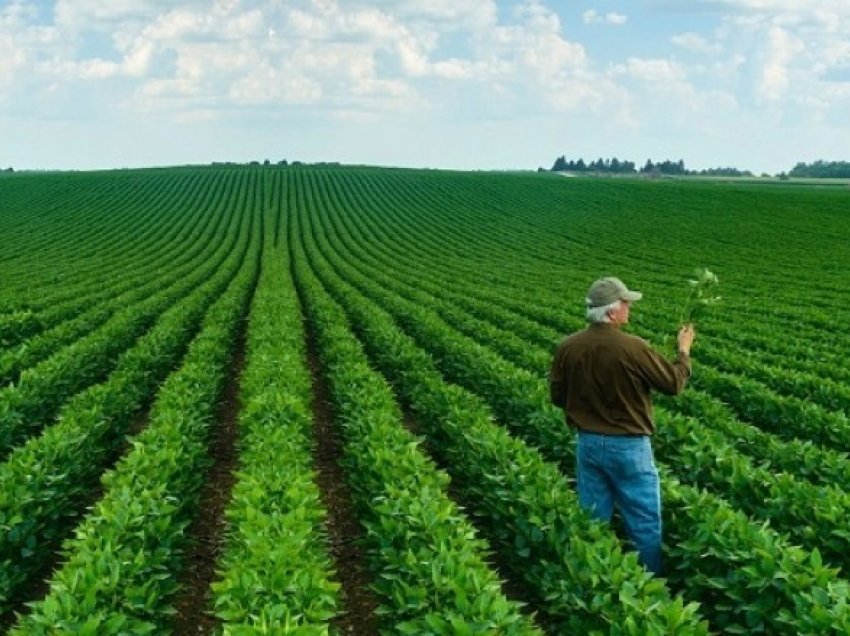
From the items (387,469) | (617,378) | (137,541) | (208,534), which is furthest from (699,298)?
(208,534)

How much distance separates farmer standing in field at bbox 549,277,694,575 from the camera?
662 centimetres

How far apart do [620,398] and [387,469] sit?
100 inches

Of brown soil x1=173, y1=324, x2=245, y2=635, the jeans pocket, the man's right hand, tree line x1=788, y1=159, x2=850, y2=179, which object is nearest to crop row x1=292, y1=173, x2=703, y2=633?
the jeans pocket

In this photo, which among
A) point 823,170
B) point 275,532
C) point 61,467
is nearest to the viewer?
point 275,532

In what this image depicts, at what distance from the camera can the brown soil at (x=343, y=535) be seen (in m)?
7.22

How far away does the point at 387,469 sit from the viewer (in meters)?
7.97

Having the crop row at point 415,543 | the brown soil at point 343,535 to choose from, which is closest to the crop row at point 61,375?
the brown soil at point 343,535

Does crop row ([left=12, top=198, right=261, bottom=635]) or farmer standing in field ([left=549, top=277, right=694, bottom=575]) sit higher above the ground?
farmer standing in field ([left=549, top=277, right=694, bottom=575])

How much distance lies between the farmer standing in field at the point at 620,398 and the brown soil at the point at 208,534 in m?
3.39

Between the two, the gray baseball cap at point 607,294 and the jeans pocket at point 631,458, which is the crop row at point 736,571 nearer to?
the jeans pocket at point 631,458

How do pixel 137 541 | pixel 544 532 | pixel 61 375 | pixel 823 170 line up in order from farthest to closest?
1. pixel 823 170
2. pixel 61 375
3. pixel 544 532
4. pixel 137 541

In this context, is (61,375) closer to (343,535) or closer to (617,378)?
(343,535)

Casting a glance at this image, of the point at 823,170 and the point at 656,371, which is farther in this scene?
the point at 823,170

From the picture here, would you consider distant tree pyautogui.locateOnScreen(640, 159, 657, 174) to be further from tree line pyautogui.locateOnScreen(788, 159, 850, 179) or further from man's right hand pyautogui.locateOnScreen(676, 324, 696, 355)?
man's right hand pyautogui.locateOnScreen(676, 324, 696, 355)
